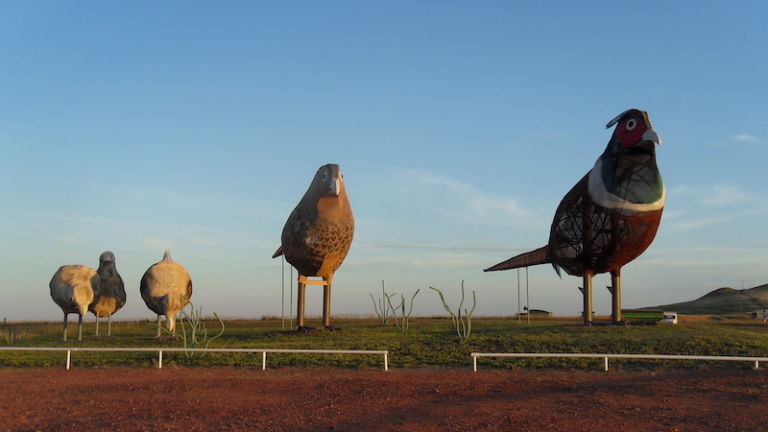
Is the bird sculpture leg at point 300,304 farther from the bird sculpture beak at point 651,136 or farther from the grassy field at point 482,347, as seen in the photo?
the bird sculpture beak at point 651,136

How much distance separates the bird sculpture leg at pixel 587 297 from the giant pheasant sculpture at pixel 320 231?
865cm

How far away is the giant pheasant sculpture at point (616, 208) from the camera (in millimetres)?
20109

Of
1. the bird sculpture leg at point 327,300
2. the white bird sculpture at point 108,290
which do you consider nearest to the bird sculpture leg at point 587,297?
the bird sculpture leg at point 327,300

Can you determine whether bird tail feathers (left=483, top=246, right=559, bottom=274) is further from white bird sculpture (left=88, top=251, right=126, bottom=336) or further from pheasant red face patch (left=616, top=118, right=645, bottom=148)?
white bird sculpture (left=88, top=251, right=126, bottom=336)

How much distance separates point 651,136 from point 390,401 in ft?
41.4

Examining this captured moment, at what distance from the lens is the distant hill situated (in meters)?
51.3

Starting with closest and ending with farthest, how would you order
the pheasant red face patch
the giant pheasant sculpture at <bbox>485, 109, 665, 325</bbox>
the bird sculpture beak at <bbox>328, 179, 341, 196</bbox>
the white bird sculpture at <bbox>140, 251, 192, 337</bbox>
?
the pheasant red face patch < the giant pheasant sculpture at <bbox>485, 109, 665, 325</bbox> < the bird sculpture beak at <bbox>328, 179, 341, 196</bbox> < the white bird sculpture at <bbox>140, 251, 192, 337</bbox>

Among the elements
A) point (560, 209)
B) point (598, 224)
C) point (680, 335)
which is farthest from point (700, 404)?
point (560, 209)

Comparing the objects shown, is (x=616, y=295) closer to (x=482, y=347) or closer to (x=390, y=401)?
(x=482, y=347)

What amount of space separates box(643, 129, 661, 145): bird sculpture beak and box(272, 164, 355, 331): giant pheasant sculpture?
10302 millimetres

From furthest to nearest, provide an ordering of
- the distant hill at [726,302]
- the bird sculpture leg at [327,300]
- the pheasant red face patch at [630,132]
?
the distant hill at [726,302] < the bird sculpture leg at [327,300] < the pheasant red face patch at [630,132]

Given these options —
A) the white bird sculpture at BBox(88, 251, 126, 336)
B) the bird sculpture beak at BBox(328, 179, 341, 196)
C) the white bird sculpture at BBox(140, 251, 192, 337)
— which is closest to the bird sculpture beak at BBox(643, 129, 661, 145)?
the bird sculpture beak at BBox(328, 179, 341, 196)

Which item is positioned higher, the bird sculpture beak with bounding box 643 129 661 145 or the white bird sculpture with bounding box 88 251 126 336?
the bird sculpture beak with bounding box 643 129 661 145

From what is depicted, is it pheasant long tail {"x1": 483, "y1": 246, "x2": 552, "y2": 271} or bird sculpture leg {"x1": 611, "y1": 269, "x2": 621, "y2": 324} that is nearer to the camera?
bird sculpture leg {"x1": 611, "y1": 269, "x2": 621, "y2": 324}
